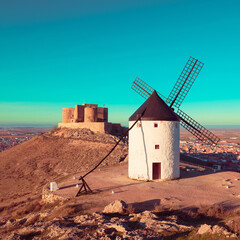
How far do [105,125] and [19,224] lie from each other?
30021mm

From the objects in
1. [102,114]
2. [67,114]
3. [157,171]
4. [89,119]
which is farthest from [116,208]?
[102,114]

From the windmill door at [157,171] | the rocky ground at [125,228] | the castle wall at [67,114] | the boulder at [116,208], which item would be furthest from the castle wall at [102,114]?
the rocky ground at [125,228]

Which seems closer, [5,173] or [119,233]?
[119,233]

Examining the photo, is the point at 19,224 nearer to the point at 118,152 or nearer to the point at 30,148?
the point at 118,152

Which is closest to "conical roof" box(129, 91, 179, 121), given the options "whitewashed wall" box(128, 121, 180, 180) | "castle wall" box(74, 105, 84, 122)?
"whitewashed wall" box(128, 121, 180, 180)

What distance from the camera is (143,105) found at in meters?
18.1

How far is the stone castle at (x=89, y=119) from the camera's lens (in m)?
39.9

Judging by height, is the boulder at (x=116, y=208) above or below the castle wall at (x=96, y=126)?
below

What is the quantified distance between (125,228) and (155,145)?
9199 mm

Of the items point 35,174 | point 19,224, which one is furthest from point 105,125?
point 19,224

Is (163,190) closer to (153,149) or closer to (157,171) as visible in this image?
(157,171)

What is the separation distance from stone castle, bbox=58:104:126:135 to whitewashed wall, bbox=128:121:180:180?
22.7 meters

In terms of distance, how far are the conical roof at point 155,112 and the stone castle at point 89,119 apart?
72.4ft

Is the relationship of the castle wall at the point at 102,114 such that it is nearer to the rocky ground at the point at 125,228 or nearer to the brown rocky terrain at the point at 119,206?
the brown rocky terrain at the point at 119,206
